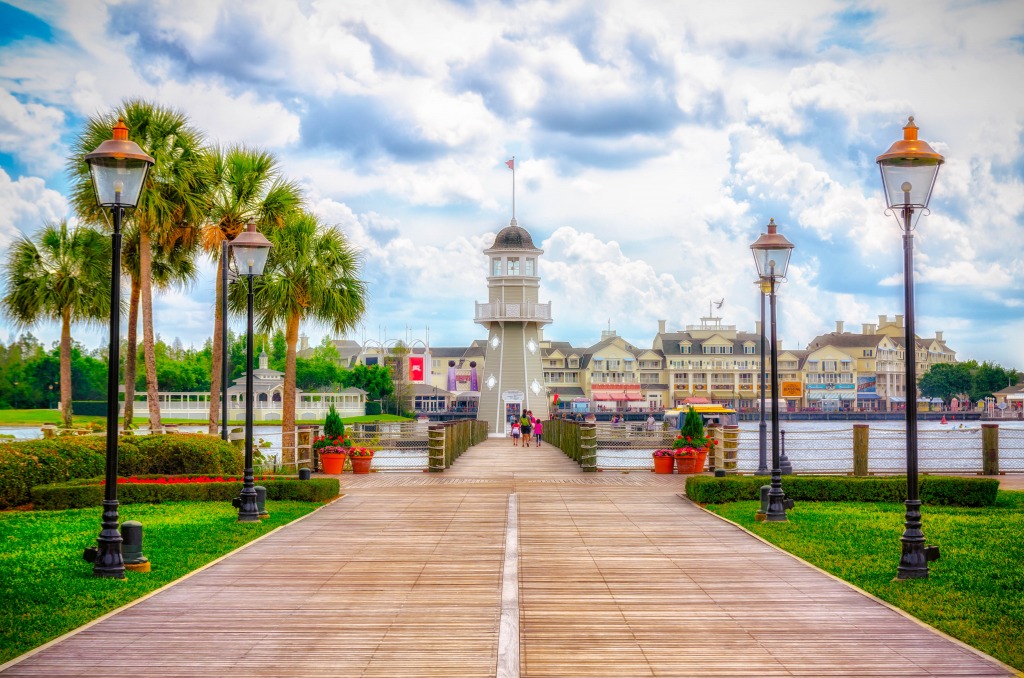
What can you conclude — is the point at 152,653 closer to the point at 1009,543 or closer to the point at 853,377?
the point at 1009,543

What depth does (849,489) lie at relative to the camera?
814 inches

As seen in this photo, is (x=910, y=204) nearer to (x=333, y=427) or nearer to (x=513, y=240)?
(x=333, y=427)

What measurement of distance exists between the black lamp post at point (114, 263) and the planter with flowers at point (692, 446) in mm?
17927

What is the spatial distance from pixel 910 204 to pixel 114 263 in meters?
9.07

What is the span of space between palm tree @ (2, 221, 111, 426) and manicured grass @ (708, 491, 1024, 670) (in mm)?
26626

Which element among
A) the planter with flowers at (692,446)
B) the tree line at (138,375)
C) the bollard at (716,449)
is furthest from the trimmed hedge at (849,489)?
the tree line at (138,375)

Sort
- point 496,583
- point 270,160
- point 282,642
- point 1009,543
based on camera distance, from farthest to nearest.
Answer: point 270,160 < point 1009,543 < point 496,583 < point 282,642

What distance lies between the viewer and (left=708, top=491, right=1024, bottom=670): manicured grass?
922 centimetres

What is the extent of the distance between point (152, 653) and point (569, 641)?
3316 millimetres

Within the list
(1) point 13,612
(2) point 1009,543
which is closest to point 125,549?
(1) point 13,612

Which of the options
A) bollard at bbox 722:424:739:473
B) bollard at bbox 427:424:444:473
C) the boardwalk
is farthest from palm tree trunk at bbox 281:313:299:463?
the boardwalk

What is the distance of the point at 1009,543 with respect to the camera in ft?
46.2

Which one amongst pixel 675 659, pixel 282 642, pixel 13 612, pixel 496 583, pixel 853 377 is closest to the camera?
pixel 675 659

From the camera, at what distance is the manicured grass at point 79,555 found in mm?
9320
